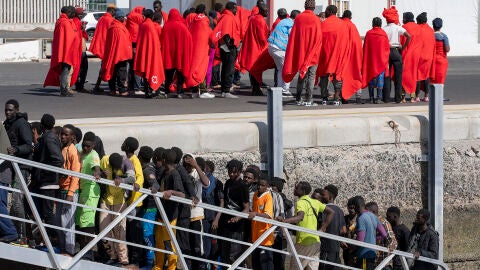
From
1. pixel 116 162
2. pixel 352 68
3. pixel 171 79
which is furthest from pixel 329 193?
pixel 171 79

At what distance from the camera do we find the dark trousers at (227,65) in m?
19.1

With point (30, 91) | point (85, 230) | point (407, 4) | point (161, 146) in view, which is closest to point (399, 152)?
point (161, 146)

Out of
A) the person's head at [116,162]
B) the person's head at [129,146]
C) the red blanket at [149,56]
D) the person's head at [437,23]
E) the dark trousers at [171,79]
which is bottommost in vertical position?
the person's head at [116,162]

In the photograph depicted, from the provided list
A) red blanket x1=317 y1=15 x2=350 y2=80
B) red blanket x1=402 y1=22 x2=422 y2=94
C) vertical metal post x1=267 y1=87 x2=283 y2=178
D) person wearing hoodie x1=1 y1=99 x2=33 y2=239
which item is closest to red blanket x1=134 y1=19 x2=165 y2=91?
red blanket x1=317 y1=15 x2=350 y2=80

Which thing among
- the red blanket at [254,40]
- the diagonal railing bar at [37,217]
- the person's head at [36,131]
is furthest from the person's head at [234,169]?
the red blanket at [254,40]

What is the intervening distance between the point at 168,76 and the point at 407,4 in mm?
20154

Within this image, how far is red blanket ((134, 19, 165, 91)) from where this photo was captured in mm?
18453

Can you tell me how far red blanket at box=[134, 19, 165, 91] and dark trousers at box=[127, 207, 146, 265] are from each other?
582 centimetres

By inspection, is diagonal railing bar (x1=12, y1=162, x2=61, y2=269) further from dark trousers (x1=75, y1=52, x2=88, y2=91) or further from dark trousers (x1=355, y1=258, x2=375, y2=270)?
dark trousers (x1=75, y1=52, x2=88, y2=91)

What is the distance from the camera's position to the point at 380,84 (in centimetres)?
1864

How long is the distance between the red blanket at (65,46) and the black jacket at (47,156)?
20.7 feet

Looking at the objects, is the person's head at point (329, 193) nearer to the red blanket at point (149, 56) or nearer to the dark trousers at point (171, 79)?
the red blanket at point (149, 56)

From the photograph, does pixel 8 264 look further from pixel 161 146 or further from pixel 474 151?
pixel 474 151

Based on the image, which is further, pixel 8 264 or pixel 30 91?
pixel 30 91
